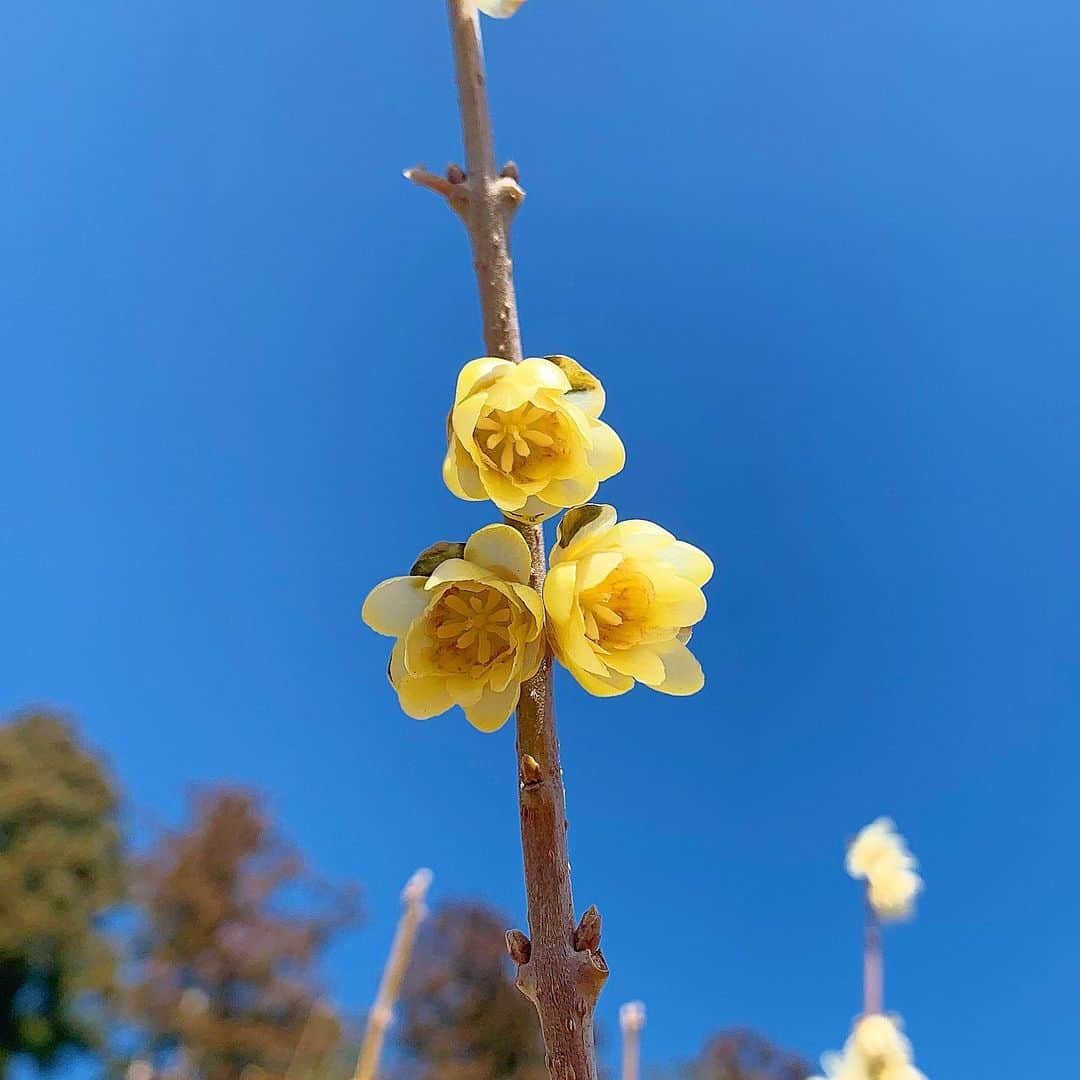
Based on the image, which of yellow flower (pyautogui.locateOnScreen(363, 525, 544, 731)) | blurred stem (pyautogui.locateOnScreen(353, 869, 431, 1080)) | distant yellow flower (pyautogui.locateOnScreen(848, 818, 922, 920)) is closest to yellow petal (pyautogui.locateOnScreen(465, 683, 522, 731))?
yellow flower (pyautogui.locateOnScreen(363, 525, 544, 731))

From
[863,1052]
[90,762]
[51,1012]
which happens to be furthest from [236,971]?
[863,1052]

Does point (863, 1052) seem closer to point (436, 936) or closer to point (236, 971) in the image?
point (236, 971)

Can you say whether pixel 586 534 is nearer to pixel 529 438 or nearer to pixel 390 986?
pixel 529 438

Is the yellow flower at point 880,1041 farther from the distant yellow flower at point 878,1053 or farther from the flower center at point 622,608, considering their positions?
the flower center at point 622,608

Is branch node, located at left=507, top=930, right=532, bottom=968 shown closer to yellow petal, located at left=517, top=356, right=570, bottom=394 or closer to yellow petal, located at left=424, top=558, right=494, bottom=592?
yellow petal, located at left=424, top=558, right=494, bottom=592

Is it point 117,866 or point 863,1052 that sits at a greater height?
point 117,866

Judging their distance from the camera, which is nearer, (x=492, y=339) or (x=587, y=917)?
(x=587, y=917)
